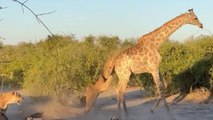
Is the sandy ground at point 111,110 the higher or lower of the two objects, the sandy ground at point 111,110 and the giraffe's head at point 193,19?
the lower

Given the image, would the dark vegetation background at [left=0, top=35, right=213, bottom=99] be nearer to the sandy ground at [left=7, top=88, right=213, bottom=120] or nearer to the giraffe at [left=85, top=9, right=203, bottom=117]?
the sandy ground at [left=7, top=88, right=213, bottom=120]

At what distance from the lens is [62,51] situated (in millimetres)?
18109

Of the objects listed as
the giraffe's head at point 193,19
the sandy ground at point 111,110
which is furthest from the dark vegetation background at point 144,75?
the giraffe's head at point 193,19

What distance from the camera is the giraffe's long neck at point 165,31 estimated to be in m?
12.8

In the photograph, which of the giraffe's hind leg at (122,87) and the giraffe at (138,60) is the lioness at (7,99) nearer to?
the giraffe at (138,60)

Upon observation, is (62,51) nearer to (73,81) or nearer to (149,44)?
(73,81)

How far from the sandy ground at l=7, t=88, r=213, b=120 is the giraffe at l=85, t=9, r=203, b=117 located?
58 centimetres

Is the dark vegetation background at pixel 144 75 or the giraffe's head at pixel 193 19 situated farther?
the dark vegetation background at pixel 144 75

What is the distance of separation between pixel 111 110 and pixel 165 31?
3097 mm

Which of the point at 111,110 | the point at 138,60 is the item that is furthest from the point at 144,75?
the point at 138,60

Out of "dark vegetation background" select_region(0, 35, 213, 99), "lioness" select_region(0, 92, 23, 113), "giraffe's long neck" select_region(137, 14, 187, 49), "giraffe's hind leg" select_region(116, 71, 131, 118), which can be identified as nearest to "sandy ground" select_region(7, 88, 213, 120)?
"giraffe's hind leg" select_region(116, 71, 131, 118)

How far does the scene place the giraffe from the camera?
1244cm

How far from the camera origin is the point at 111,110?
1442 centimetres

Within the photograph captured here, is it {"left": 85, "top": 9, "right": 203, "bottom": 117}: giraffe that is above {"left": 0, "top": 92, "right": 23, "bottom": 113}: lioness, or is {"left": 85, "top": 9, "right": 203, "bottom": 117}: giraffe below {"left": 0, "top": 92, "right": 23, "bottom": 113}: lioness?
above
